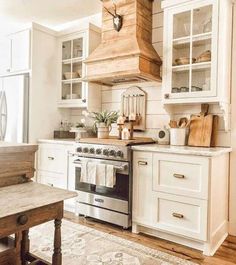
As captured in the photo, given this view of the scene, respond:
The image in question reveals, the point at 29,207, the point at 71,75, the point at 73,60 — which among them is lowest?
the point at 29,207

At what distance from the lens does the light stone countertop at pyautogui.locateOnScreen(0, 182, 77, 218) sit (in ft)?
3.97

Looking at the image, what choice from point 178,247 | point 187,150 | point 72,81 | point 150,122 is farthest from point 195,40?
point 178,247

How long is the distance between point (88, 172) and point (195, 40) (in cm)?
186

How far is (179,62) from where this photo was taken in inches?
115

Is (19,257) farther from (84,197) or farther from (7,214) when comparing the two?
(84,197)

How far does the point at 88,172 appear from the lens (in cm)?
303

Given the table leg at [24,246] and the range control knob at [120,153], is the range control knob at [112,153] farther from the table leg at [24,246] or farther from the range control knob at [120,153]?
the table leg at [24,246]

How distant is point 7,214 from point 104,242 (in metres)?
1.61

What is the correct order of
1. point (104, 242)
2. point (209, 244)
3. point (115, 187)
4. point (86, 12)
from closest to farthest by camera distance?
point (209, 244)
point (104, 242)
point (115, 187)
point (86, 12)

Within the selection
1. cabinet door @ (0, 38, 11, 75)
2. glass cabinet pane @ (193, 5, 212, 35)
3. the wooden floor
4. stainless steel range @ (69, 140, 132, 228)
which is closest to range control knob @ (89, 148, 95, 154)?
stainless steel range @ (69, 140, 132, 228)

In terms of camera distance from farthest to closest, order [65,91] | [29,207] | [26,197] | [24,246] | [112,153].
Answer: [65,91], [112,153], [24,246], [26,197], [29,207]

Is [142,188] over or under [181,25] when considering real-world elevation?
under

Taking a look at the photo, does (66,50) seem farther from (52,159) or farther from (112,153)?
(112,153)

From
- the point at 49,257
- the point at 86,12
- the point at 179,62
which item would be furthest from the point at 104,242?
the point at 86,12
